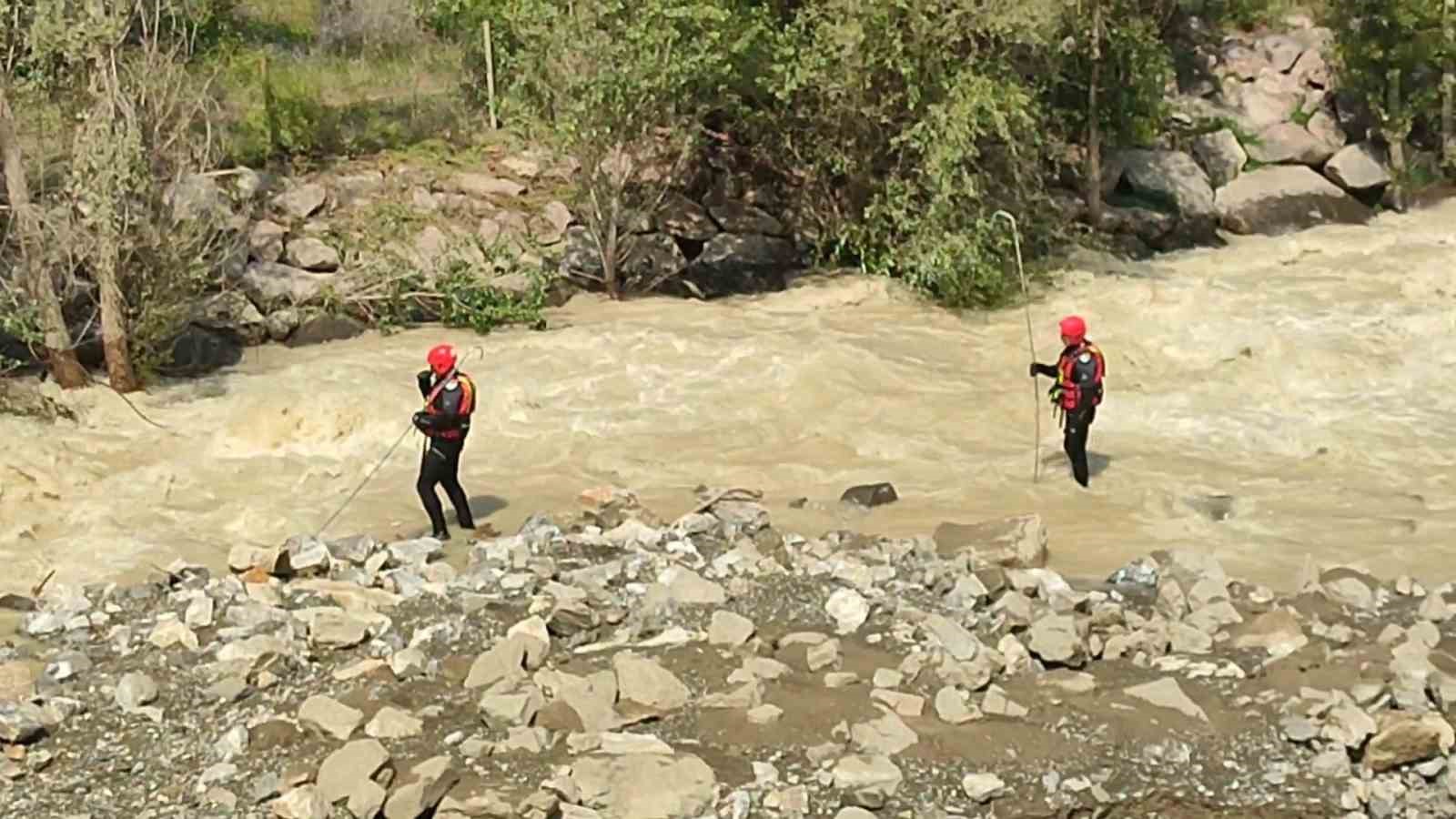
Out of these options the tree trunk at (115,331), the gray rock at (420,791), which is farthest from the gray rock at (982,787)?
the tree trunk at (115,331)

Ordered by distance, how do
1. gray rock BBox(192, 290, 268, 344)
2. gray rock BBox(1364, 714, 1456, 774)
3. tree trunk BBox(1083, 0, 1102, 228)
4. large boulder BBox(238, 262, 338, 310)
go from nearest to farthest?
1. gray rock BBox(1364, 714, 1456, 774)
2. gray rock BBox(192, 290, 268, 344)
3. large boulder BBox(238, 262, 338, 310)
4. tree trunk BBox(1083, 0, 1102, 228)

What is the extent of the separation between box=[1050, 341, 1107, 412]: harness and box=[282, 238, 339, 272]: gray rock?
35.0 ft

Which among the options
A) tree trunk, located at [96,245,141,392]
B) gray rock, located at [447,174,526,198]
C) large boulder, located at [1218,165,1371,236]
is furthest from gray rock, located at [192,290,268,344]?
large boulder, located at [1218,165,1371,236]

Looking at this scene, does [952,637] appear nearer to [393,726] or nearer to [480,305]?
[393,726]

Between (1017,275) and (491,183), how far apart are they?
762 cm

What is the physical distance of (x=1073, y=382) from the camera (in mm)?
13820

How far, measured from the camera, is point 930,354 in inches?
755

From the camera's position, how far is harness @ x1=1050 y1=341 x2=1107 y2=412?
1381 cm

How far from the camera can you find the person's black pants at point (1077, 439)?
547 inches

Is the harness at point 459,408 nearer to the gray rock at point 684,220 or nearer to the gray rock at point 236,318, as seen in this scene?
the gray rock at point 236,318

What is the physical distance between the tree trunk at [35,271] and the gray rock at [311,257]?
4.00m

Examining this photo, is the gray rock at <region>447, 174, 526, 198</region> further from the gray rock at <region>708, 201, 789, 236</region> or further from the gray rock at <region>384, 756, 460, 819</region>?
the gray rock at <region>384, 756, 460, 819</region>

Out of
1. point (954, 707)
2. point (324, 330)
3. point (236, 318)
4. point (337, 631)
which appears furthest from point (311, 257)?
point (954, 707)

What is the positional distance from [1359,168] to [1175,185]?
3.97 m
